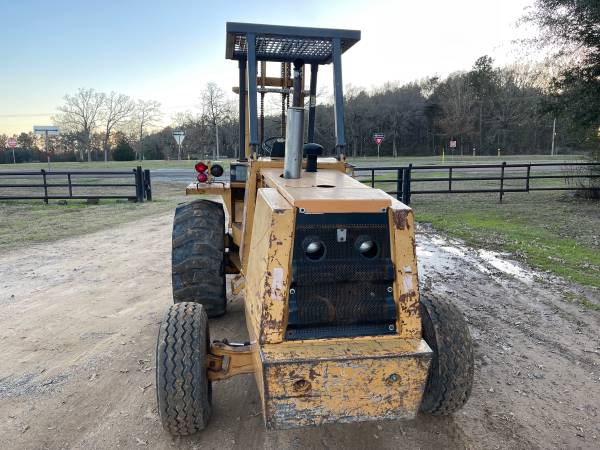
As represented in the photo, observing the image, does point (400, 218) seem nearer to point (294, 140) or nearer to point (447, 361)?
point (294, 140)

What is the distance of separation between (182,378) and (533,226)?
384 inches

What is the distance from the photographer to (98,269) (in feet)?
23.9

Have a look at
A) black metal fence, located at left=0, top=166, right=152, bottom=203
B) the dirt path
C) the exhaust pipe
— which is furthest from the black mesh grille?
black metal fence, located at left=0, top=166, right=152, bottom=203

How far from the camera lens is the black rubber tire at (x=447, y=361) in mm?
3059

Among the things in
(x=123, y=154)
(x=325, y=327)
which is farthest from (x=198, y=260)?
(x=123, y=154)

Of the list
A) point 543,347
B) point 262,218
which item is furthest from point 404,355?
point 543,347

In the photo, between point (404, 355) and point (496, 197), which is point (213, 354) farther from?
point (496, 197)

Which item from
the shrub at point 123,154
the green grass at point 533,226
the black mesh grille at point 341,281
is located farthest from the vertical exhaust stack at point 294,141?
the shrub at point 123,154

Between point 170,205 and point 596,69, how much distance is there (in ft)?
42.5

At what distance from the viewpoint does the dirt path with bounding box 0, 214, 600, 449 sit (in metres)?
3.21

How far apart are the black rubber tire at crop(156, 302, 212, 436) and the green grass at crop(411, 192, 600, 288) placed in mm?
5559

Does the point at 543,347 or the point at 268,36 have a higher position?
the point at 268,36

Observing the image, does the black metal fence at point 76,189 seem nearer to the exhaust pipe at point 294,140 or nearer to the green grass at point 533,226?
the green grass at point 533,226

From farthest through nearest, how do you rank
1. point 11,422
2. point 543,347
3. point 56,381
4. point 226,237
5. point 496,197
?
point 496,197 < point 226,237 < point 543,347 < point 56,381 < point 11,422
